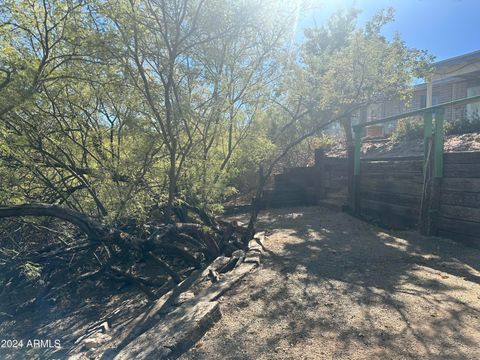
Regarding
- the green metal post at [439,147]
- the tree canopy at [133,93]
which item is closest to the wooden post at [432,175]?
the green metal post at [439,147]

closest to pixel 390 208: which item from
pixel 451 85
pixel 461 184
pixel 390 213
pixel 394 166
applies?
pixel 390 213

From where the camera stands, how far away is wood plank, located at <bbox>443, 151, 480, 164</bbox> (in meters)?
4.39

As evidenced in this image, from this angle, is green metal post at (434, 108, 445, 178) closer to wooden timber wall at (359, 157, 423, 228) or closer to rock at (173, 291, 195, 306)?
wooden timber wall at (359, 157, 423, 228)

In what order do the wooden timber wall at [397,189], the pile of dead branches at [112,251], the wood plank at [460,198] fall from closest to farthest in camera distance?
the pile of dead branches at [112,251], the wood plank at [460,198], the wooden timber wall at [397,189]

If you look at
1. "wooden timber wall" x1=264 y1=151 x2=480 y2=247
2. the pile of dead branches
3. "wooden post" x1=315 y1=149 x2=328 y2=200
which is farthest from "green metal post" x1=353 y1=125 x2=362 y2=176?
the pile of dead branches

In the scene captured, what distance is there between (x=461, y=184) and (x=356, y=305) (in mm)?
2774

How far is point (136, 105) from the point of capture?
399 centimetres

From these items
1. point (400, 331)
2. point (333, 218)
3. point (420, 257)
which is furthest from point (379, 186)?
point (400, 331)

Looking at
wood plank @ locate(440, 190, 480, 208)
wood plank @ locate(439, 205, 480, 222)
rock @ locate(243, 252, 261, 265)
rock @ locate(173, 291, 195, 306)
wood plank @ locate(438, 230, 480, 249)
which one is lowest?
rock @ locate(173, 291, 195, 306)

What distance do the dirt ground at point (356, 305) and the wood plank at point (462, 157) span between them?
3.83ft

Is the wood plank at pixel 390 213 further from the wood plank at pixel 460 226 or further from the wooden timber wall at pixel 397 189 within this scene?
the wood plank at pixel 460 226

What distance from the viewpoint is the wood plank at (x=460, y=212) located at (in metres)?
4.39

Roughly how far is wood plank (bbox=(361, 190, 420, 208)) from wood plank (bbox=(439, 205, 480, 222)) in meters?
0.56

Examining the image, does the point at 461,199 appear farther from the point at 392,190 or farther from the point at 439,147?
the point at 392,190
